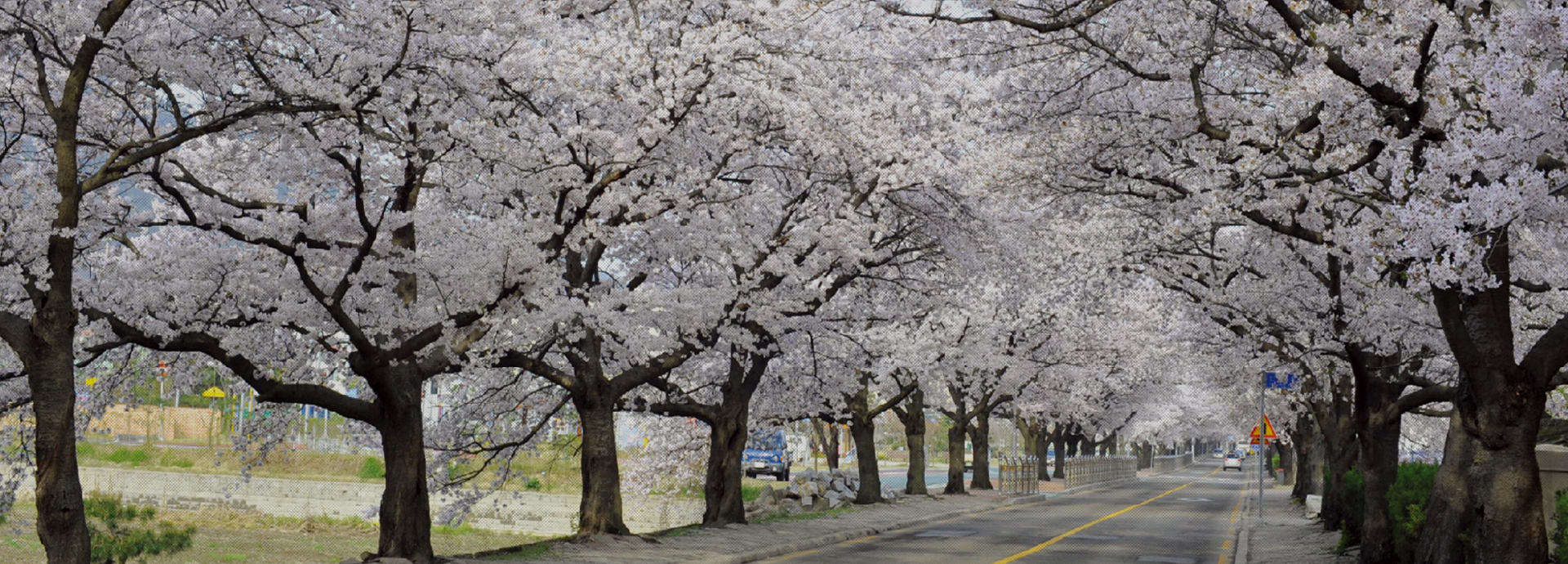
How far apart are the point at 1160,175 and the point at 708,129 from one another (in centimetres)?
626

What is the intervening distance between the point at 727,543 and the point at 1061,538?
7766 mm

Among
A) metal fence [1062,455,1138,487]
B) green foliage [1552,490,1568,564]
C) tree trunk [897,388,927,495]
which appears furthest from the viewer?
metal fence [1062,455,1138,487]

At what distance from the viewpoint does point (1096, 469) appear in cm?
7338

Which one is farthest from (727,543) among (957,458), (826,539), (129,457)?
(129,457)

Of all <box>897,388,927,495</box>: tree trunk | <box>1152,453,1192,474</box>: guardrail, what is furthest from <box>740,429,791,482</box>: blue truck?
<box>1152,453,1192,474</box>: guardrail

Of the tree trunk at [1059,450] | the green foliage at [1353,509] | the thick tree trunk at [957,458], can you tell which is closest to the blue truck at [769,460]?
the thick tree trunk at [957,458]

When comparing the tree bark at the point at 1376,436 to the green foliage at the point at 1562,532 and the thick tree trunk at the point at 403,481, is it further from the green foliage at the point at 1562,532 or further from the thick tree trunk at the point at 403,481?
the thick tree trunk at the point at 403,481

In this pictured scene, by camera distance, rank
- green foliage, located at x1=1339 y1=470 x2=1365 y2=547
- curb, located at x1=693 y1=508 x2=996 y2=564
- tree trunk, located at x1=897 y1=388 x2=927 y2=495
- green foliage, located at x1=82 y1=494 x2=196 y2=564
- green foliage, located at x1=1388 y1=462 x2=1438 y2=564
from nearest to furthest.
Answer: green foliage, located at x1=1388 y1=462 x2=1438 y2=564 → green foliage, located at x1=82 y1=494 x2=196 y2=564 → curb, located at x1=693 y1=508 x2=996 y2=564 → green foliage, located at x1=1339 y1=470 x2=1365 y2=547 → tree trunk, located at x1=897 y1=388 x2=927 y2=495

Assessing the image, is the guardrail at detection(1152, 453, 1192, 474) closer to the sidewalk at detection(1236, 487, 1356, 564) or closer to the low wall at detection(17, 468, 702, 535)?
the low wall at detection(17, 468, 702, 535)

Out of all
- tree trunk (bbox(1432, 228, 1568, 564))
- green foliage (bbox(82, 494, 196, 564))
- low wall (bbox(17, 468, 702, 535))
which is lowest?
low wall (bbox(17, 468, 702, 535))

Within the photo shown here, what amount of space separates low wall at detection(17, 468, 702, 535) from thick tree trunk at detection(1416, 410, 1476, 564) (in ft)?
99.1

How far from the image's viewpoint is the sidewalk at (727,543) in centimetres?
A: 1925

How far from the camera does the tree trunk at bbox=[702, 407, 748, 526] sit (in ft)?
91.0

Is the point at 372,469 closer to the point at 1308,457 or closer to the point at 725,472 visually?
the point at 1308,457
